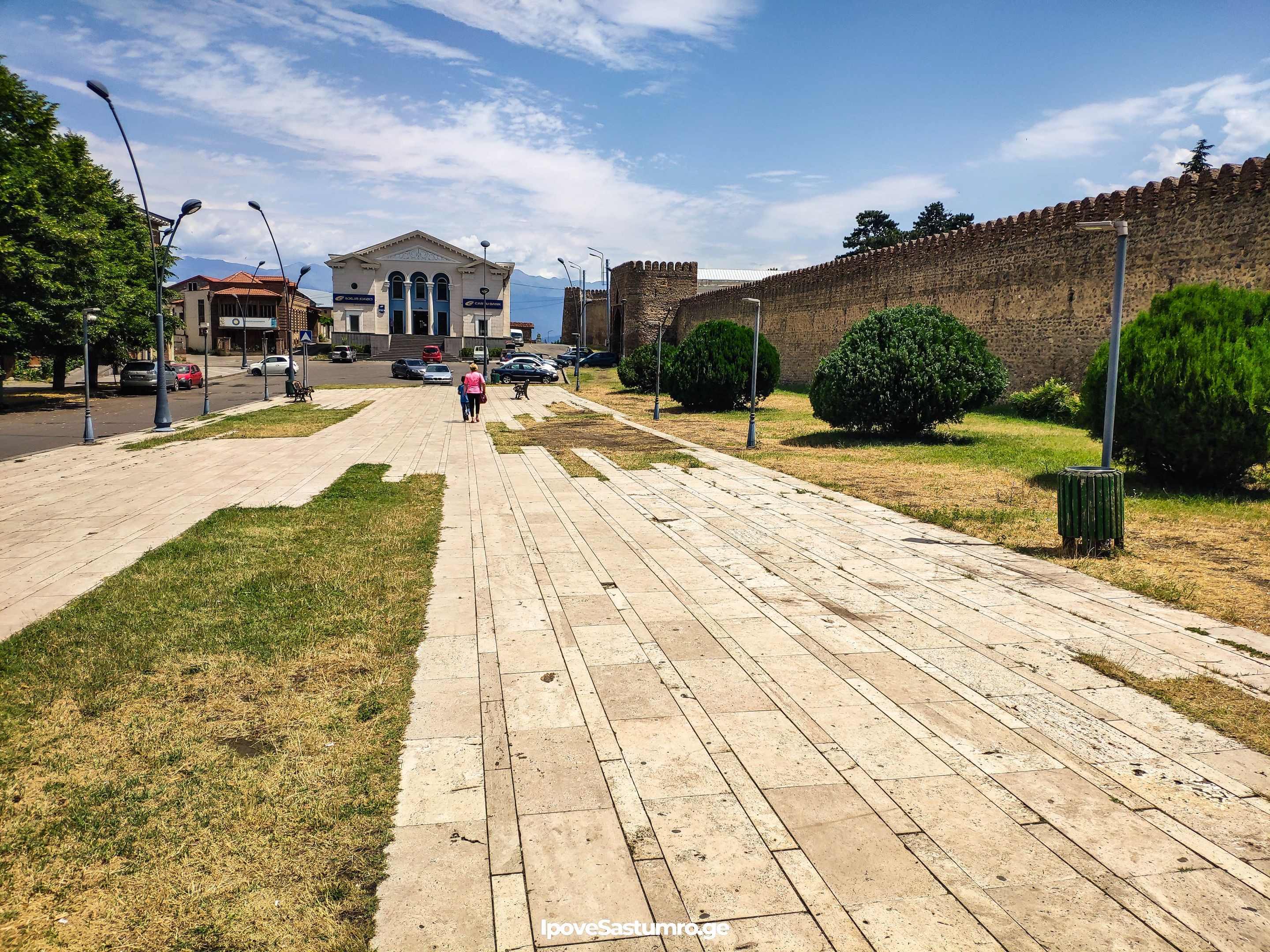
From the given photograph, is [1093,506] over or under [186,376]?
under

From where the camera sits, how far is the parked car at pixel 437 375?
45.1 metres

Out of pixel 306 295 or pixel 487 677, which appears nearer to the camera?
pixel 487 677

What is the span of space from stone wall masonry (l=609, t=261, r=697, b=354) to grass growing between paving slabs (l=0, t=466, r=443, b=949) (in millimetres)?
52732

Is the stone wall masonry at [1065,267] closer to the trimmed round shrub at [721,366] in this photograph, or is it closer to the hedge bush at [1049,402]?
the hedge bush at [1049,402]

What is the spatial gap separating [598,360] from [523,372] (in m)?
11.0

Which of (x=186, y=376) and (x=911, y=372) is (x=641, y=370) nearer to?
(x=911, y=372)

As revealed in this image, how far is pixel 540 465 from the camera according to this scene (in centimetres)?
1495

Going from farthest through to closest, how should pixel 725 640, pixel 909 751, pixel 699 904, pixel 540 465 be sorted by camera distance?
pixel 540 465 → pixel 725 640 → pixel 909 751 → pixel 699 904

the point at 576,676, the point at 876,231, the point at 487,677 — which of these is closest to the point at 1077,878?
the point at 576,676

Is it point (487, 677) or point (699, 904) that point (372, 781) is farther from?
point (699, 904)

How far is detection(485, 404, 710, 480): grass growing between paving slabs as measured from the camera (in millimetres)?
15375

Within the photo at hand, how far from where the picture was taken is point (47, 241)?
84.2 ft

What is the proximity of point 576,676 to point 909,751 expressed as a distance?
77.2 inches

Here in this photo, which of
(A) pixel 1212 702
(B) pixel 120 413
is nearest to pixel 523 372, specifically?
(B) pixel 120 413
